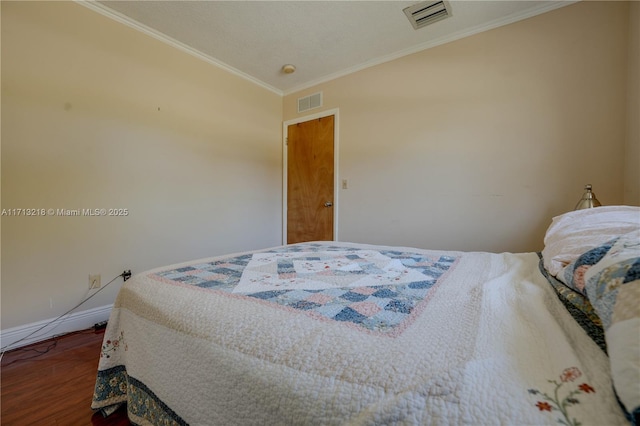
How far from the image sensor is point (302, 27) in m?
2.47

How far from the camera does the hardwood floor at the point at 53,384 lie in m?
1.20

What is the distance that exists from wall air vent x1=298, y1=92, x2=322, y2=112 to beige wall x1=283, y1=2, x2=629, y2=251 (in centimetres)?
35

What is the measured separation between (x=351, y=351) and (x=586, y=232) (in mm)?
978

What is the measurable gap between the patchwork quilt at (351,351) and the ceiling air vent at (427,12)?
7.30 feet

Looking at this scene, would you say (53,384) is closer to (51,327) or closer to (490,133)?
(51,327)

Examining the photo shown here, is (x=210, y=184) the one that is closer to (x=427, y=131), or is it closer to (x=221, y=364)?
(x=427, y=131)

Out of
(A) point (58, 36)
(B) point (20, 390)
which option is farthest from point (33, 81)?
(B) point (20, 390)

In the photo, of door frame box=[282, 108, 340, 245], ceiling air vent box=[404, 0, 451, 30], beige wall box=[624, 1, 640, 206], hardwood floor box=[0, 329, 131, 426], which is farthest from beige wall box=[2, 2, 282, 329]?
beige wall box=[624, 1, 640, 206]

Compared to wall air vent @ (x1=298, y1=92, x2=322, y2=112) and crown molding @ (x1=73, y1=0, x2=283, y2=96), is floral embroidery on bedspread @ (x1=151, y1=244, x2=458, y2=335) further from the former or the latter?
wall air vent @ (x1=298, y1=92, x2=322, y2=112)

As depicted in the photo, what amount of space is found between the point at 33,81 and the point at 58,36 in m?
0.41

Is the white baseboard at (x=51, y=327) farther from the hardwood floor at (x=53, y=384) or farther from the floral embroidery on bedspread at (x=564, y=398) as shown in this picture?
the floral embroidery on bedspread at (x=564, y=398)

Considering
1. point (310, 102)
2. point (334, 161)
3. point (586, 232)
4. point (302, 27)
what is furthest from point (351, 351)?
point (310, 102)

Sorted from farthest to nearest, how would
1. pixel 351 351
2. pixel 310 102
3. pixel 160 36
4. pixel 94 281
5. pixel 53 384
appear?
pixel 310 102, pixel 160 36, pixel 94 281, pixel 53 384, pixel 351 351

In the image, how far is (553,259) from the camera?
0.92 m
